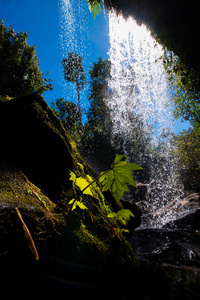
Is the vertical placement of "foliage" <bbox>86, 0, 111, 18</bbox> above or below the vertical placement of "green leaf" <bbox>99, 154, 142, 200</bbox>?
above

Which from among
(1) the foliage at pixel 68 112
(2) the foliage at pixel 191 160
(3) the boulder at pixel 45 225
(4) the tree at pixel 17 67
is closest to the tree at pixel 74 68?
(1) the foliage at pixel 68 112

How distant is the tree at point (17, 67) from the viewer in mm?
12609

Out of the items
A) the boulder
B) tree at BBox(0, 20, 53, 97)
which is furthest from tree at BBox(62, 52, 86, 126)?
the boulder

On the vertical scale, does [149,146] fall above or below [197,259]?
above

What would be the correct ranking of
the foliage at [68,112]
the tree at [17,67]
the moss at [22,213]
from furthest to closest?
the foliage at [68,112] < the tree at [17,67] < the moss at [22,213]

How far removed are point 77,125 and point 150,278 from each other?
71.0 ft

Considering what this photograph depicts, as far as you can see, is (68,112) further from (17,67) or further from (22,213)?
(22,213)

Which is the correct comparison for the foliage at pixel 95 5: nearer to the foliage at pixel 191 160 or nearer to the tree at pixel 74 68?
the foliage at pixel 191 160

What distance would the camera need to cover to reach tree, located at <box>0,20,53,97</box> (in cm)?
1261

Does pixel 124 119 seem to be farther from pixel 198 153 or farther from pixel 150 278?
pixel 150 278

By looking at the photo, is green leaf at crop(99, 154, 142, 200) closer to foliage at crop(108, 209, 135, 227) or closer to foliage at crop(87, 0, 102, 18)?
foliage at crop(108, 209, 135, 227)

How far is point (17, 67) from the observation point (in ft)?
42.0

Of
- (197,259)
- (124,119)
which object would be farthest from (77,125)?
(197,259)

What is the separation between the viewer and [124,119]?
72.3 ft
